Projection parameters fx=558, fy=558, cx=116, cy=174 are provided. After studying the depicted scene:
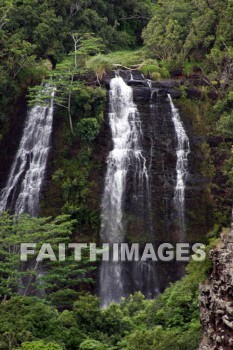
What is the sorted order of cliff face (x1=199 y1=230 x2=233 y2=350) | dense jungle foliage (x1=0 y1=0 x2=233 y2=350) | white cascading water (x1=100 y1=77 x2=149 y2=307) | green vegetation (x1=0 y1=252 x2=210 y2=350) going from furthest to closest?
white cascading water (x1=100 y1=77 x2=149 y2=307) < dense jungle foliage (x1=0 y1=0 x2=233 y2=350) < green vegetation (x1=0 y1=252 x2=210 y2=350) < cliff face (x1=199 y1=230 x2=233 y2=350)

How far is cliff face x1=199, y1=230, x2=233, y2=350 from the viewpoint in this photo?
10578 mm

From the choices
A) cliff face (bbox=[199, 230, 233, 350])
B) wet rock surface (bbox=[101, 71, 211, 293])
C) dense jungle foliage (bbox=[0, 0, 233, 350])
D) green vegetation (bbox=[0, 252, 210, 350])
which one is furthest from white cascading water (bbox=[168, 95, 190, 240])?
cliff face (bbox=[199, 230, 233, 350])

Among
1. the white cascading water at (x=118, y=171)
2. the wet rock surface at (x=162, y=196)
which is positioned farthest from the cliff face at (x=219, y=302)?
the wet rock surface at (x=162, y=196)

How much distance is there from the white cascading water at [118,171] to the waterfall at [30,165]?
330 cm

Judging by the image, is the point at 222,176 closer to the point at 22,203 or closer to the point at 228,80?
the point at 228,80

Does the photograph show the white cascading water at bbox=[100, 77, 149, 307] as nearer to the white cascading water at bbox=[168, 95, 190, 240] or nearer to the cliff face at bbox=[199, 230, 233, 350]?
the white cascading water at bbox=[168, 95, 190, 240]

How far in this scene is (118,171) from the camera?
26.8 metres

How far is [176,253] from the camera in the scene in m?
24.9

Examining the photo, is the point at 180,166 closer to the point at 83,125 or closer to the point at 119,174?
the point at 119,174

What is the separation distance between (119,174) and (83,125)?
3256 mm

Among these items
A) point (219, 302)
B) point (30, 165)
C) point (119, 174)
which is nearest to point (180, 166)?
point (119, 174)

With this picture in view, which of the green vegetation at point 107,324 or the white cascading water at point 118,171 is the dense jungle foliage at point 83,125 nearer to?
the green vegetation at point 107,324

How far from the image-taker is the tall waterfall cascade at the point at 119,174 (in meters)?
24.0

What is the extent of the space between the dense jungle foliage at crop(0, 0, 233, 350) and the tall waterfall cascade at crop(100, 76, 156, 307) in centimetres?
73
